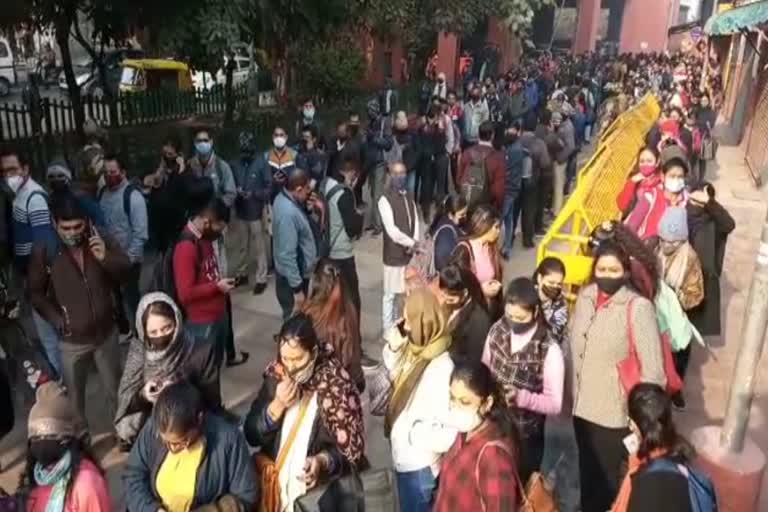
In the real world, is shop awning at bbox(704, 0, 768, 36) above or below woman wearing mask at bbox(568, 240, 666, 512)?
above

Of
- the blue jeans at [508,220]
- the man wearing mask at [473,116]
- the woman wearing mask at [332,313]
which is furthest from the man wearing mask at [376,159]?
the woman wearing mask at [332,313]

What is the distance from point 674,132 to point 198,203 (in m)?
6.56

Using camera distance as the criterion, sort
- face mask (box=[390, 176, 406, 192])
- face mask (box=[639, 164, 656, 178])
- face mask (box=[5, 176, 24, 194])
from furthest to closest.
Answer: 1. face mask (box=[639, 164, 656, 178])
2. face mask (box=[390, 176, 406, 192])
3. face mask (box=[5, 176, 24, 194])

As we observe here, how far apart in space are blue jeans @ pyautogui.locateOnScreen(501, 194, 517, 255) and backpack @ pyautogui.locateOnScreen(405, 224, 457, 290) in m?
3.09

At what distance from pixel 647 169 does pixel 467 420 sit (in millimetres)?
5128

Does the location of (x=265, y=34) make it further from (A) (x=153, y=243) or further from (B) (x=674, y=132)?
(B) (x=674, y=132)

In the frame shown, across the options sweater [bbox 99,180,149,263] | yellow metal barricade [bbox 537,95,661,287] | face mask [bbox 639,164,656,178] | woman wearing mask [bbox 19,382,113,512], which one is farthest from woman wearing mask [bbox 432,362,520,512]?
face mask [bbox 639,164,656,178]

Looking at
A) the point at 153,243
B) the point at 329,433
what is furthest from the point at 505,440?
the point at 153,243

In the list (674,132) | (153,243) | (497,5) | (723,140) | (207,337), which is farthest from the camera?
(497,5)

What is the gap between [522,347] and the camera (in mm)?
3617

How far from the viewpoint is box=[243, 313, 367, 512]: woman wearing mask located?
9.95ft

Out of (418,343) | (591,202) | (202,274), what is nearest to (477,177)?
(591,202)

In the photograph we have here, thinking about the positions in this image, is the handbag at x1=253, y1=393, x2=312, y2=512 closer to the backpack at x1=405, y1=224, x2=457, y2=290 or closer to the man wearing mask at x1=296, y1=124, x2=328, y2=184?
the backpack at x1=405, y1=224, x2=457, y2=290

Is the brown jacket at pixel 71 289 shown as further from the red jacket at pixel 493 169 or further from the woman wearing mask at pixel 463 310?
the red jacket at pixel 493 169
